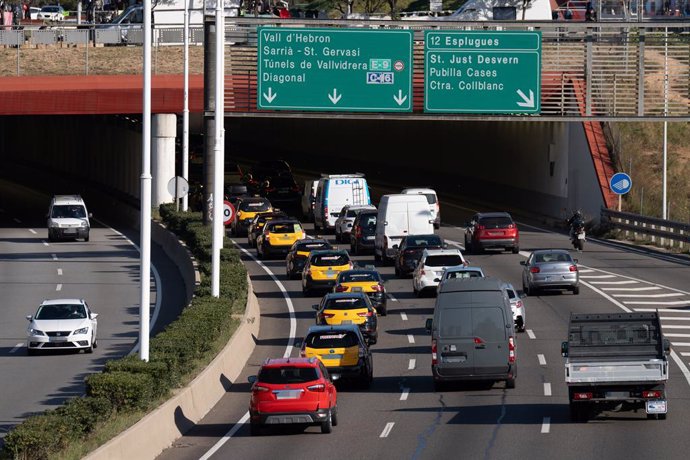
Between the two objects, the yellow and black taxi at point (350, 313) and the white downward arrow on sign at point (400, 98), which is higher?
the white downward arrow on sign at point (400, 98)

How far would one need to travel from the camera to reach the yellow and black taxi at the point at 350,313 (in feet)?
127

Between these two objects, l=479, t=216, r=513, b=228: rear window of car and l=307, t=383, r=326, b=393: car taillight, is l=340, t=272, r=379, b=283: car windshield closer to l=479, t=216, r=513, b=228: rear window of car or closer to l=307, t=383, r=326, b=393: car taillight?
l=479, t=216, r=513, b=228: rear window of car

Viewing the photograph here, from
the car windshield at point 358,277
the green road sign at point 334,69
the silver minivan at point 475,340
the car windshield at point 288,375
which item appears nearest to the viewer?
the car windshield at point 288,375

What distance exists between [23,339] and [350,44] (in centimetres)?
1760

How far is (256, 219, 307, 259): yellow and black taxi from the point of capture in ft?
193

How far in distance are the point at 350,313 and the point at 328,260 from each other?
9639 millimetres

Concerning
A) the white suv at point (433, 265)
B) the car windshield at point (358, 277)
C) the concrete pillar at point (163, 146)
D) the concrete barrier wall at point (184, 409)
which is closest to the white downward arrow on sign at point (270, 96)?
the white suv at point (433, 265)

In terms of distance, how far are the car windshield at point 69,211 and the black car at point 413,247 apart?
71.8 ft

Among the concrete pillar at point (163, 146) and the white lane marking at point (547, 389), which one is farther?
the concrete pillar at point (163, 146)

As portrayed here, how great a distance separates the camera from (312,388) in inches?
1054

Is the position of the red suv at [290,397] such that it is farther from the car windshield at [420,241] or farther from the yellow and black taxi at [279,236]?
the yellow and black taxi at [279,236]

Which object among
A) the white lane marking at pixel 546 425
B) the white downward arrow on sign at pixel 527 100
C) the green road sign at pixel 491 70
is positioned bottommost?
the white lane marking at pixel 546 425

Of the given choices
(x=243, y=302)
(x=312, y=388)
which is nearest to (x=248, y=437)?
(x=312, y=388)

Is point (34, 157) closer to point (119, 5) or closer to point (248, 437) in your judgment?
point (119, 5)
